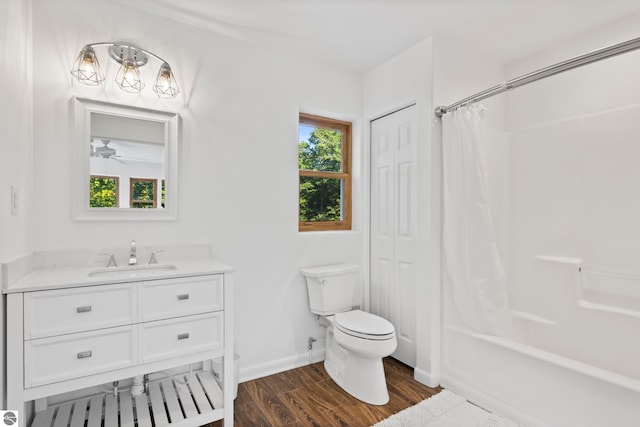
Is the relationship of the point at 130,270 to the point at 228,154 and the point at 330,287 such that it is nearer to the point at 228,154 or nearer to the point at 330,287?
the point at 228,154

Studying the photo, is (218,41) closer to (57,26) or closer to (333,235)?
(57,26)

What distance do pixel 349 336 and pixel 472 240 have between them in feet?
3.28

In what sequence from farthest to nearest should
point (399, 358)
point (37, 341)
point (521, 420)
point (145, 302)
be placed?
point (399, 358) → point (521, 420) → point (145, 302) → point (37, 341)

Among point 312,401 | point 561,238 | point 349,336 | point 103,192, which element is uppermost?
point 103,192

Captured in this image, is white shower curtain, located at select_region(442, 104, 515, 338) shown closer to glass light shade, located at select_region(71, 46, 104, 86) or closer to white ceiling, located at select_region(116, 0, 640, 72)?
white ceiling, located at select_region(116, 0, 640, 72)

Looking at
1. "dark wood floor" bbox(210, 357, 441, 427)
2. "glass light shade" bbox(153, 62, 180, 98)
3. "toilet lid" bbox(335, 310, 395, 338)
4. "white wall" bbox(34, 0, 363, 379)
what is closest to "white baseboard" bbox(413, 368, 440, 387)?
"dark wood floor" bbox(210, 357, 441, 427)

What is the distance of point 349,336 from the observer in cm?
214

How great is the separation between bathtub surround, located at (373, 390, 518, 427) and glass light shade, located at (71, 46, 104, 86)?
2.50m

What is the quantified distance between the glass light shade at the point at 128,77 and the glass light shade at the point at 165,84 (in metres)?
0.10

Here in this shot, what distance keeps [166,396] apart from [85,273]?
2.74 ft

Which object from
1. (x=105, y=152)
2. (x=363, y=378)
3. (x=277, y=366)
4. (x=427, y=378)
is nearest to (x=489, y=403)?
(x=427, y=378)

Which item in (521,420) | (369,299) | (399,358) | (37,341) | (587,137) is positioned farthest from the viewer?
(369,299)

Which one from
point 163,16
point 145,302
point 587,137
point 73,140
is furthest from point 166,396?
point 587,137

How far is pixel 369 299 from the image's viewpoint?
2893 mm
